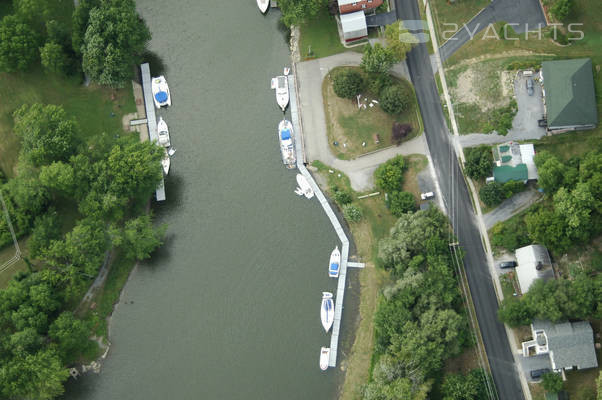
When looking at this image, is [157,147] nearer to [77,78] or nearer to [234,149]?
[234,149]

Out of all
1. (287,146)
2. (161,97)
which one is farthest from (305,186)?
(161,97)

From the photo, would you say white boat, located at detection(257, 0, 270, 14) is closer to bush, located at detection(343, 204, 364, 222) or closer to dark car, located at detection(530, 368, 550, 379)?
bush, located at detection(343, 204, 364, 222)

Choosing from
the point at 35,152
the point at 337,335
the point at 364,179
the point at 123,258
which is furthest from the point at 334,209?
the point at 35,152

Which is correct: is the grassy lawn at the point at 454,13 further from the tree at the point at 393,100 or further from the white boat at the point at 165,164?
the white boat at the point at 165,164

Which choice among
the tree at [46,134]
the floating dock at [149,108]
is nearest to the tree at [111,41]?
the floating dock at [149,108]

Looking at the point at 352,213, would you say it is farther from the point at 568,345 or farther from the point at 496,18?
the point at 496,18

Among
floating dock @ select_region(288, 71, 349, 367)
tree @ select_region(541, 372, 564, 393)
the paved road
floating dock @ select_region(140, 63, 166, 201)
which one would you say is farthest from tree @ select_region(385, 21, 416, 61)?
tree @ select_region(541, 372, 564, 393)
